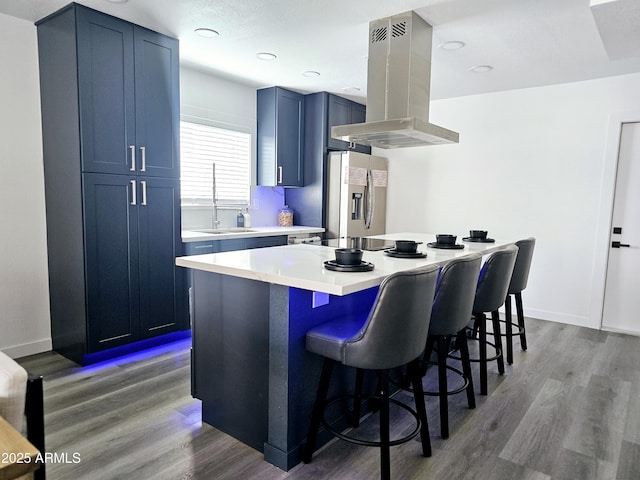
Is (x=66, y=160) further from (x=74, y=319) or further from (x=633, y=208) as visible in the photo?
(x=633, y=208)

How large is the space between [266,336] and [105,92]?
2.28 m

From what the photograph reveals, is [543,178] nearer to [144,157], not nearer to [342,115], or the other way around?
[342,115]

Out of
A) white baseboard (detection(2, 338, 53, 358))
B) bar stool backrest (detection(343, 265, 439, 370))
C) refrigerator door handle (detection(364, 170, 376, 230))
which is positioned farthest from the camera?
refrigerator door handle (detection(364, 170, 376, 230))

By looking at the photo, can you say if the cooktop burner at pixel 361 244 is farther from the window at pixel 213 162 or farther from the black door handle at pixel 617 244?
the black door handle at pixel 617 244

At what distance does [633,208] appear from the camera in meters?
4.10

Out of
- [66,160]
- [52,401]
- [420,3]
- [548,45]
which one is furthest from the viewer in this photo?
[548,45]

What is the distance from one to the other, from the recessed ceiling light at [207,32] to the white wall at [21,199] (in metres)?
1.23

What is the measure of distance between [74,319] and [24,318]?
46cm

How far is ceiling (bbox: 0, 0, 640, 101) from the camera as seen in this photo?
2707 mm

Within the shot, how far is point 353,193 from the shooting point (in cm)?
508

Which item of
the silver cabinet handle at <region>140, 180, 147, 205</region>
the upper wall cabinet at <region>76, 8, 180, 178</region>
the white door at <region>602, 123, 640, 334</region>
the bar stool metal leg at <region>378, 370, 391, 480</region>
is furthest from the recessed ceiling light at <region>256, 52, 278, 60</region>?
the white door at <region>602, 123, 640, 334</region>

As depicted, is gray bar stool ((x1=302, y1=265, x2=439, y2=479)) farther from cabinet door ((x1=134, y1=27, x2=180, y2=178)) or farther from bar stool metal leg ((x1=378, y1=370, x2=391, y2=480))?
cabinet door ((x1=134, y1=27, x2=180, y2=178))

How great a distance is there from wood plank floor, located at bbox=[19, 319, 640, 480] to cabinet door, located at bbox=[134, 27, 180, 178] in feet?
5.15

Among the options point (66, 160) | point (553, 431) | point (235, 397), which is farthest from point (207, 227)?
point (553, 431)
